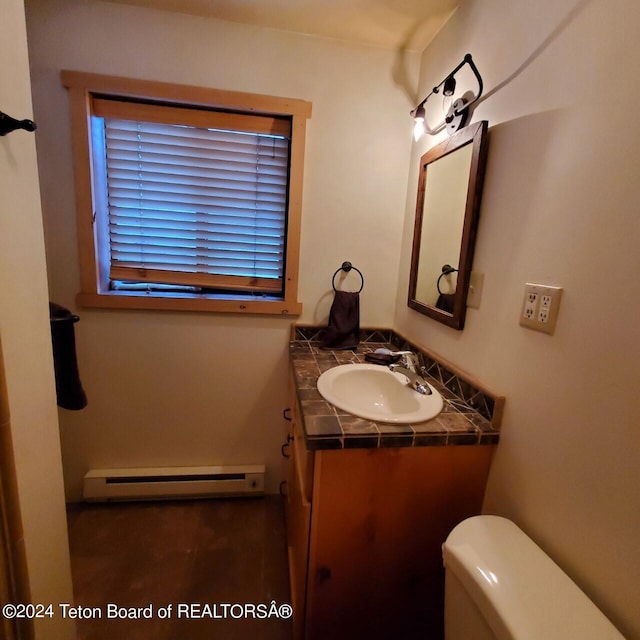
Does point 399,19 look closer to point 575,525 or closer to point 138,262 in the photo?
point 138,262

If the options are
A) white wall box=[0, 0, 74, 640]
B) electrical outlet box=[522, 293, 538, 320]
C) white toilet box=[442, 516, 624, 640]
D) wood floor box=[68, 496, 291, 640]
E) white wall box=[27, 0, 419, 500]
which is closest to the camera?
white toilet box=[442, 516, 624, 640]

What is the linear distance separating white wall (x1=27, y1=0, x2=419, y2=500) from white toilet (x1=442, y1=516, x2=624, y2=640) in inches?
45.2

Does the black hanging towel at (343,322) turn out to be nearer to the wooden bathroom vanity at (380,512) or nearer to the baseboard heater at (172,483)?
the wooden bathroom vanity at (380,512)

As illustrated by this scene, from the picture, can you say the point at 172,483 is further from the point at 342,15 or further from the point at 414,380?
the point at 342,15

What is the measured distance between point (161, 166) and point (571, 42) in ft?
5.06

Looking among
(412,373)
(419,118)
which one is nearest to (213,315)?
(412,373)

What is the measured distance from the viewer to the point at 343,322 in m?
1.56

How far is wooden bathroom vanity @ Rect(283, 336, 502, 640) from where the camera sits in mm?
847

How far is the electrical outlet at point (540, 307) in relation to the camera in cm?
74

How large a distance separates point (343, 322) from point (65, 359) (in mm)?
1137

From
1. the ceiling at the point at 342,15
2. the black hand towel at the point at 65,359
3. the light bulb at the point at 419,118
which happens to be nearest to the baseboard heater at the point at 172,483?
the black hand towel at the point at 65,359

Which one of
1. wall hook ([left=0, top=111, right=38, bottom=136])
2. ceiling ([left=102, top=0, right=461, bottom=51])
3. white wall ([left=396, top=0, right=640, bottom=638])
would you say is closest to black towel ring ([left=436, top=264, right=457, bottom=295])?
white wall ([left=396, top=0, right=640, bottom=638])

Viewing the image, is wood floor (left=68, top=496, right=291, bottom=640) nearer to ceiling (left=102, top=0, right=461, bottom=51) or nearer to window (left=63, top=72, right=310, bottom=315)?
window (left=63, top=72, right=310, bottom=315)

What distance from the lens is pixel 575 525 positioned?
2.19 feet
